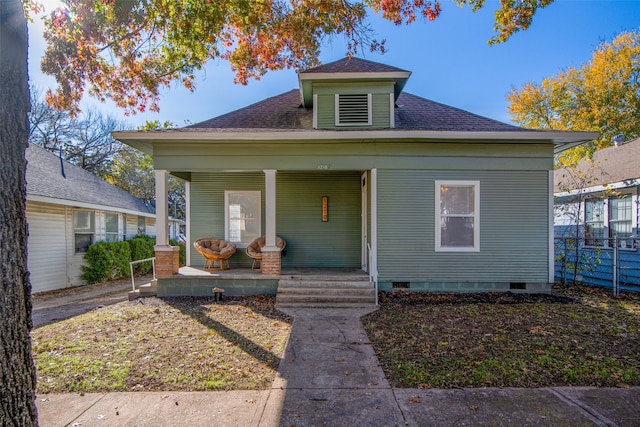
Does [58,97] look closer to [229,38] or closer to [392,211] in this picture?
[229,38]

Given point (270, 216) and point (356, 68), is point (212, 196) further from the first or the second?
point (356, 68)

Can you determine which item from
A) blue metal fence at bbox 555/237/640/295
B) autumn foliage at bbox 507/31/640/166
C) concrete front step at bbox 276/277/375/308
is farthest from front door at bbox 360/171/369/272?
autumn foliage at bbox 507/31/640/166

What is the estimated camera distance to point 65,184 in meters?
11.7

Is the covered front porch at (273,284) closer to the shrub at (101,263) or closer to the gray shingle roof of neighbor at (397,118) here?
the gray shingle roof of neighbor at (397,118)

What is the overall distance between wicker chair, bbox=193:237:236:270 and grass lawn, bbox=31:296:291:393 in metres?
1.59

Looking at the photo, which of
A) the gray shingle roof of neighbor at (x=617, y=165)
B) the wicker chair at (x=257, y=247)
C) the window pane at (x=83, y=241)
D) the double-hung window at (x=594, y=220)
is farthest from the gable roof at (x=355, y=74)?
the window pane at (x=83, y=241)

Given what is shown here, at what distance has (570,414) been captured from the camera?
9.37 ft

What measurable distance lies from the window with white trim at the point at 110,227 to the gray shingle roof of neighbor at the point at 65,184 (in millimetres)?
563

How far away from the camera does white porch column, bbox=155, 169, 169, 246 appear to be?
7480mm

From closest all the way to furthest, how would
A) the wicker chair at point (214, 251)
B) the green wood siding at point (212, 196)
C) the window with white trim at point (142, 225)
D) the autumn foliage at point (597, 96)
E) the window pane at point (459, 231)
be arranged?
1. the window pane at point (459, 231)
2. the wicker chair at point (214, 251)
3. the green wood siding at point (212, 196)
4. the window with white trim at point (142, 225)
5. the autumn foliage at point (597, 96)

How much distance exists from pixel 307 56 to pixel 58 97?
666 cm

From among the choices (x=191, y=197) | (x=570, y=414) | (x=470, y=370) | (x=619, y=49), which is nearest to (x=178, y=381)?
(x=470, y=370)

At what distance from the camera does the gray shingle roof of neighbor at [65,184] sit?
10.2m

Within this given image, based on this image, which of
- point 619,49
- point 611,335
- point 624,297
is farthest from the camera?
point 619,49
